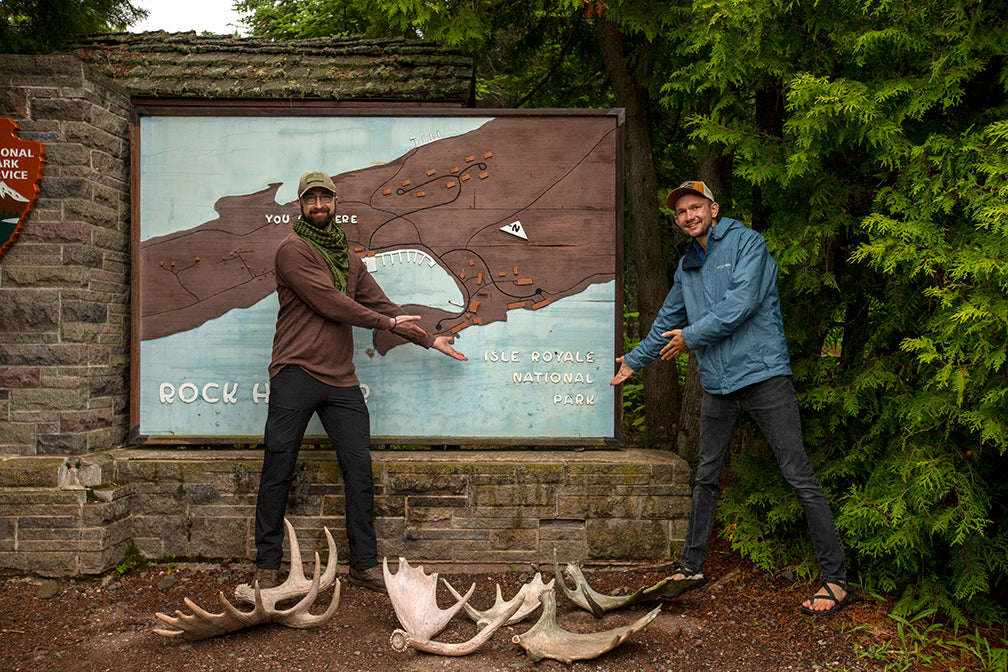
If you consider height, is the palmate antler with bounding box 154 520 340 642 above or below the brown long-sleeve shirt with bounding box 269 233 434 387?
below

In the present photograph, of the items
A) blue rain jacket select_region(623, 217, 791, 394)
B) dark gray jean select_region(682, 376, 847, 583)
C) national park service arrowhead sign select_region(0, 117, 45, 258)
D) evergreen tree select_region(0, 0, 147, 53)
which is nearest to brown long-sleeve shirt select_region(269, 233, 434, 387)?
national park service arrowhead sign select_region(0, 117, 45, 258)

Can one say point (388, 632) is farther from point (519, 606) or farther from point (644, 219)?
point (644, 219)

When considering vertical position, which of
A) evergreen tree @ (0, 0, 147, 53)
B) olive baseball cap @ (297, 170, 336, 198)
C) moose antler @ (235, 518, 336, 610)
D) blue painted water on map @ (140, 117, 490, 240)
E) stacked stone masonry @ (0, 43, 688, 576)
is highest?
evergreen tree @ (0, 0, 147, 53)

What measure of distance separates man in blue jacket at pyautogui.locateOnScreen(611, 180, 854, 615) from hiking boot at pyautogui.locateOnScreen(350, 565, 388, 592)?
5.26 feet

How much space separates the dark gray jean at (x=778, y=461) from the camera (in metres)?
3.80

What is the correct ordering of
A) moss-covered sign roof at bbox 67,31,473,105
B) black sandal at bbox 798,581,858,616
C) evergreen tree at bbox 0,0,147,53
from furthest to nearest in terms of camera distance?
evergreen tree at bbox 0,0,147,53 → moss-covered sign roof at bbox 67,31,473,105 → black sandal at bbox 798,581,858,616

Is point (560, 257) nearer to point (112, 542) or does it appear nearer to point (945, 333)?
point (945, 333)

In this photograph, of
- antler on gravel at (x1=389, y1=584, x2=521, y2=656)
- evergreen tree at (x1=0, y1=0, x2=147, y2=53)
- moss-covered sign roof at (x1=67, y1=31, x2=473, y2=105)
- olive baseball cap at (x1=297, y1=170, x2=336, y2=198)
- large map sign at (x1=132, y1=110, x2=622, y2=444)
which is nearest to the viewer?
antler on gravel at (x1=389, y1=584, x2=521, y2=656)

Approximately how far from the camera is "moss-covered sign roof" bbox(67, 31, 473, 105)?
5.07 meters

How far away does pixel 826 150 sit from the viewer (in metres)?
4.07

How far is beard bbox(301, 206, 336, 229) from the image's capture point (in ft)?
13.9

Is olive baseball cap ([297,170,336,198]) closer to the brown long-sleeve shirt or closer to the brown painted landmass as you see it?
the brown long-sleeve shirt

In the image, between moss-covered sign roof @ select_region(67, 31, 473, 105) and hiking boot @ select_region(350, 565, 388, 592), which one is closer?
hiking boot @ select_region(350, 565, 388, 592)

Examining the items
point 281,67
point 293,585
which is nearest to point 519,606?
point 293,585
